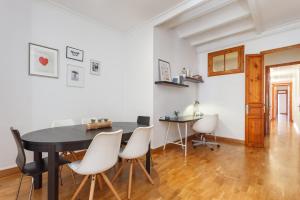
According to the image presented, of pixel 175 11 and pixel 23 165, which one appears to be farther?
pixel 175 11

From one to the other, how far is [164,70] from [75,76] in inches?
74.7

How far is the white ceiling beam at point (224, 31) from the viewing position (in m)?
3.69

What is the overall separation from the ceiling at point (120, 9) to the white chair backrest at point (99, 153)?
2.47m

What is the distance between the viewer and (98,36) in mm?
3594

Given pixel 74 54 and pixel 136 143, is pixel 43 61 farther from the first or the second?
pixel 136 143

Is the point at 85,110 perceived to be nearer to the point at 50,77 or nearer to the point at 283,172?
the point at 50,77

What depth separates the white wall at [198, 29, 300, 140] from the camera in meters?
4.04

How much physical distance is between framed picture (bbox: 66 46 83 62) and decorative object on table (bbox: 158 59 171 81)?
1.66 meters

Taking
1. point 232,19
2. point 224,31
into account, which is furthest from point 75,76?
point 224,31

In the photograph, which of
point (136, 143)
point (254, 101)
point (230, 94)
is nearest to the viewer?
point (136, 143)

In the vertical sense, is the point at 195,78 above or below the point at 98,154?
above

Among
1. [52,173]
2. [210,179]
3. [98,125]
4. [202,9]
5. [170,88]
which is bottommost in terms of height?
[210,179]

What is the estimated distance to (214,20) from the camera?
3535mm

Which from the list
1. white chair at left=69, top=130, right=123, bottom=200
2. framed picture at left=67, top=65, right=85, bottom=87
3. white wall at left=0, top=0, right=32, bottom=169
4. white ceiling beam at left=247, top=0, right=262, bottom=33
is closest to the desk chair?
white chair at left=69, top=130, right=123, bottom=200
